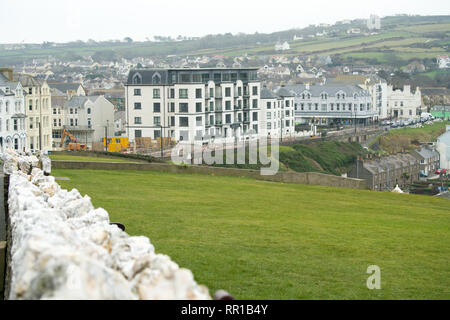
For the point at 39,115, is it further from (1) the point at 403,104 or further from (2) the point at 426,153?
(1) the point at 403,104

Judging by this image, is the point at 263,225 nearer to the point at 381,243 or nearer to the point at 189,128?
the point at 381,243

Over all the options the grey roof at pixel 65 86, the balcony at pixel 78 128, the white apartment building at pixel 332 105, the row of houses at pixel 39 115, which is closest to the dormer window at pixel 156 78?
the row of houses at pixel 39 115

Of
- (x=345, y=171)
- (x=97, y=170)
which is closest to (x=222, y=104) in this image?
(x=345, y=171)

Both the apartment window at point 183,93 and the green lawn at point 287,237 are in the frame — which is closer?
the green lawn at point 287,237

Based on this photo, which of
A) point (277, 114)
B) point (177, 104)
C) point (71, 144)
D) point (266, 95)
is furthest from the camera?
point (277, 114)

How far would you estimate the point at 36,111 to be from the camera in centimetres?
7375

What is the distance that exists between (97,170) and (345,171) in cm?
6603

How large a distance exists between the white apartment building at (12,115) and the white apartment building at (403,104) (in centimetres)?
10636

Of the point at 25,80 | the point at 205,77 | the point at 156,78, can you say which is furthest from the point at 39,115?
the point at 205,77

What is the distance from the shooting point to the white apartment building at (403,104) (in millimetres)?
158875

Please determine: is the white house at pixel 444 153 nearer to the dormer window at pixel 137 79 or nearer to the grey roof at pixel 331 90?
the grey roof at pixel 331 90

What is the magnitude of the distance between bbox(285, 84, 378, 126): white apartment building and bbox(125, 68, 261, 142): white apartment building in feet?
166

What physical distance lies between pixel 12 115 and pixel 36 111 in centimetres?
731

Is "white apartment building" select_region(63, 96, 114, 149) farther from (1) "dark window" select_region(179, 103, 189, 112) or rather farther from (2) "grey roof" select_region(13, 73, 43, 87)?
(2) "grey roof" select_region(13, 73, 43, 87)
